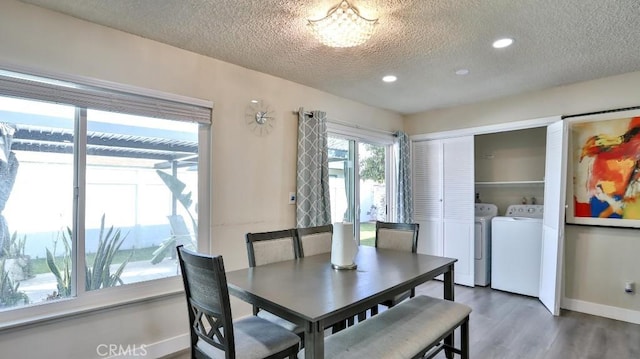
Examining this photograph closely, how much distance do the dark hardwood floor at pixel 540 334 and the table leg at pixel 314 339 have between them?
163cm

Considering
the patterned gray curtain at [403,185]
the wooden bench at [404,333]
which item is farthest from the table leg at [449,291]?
the patterned gray curtain at [403,185]

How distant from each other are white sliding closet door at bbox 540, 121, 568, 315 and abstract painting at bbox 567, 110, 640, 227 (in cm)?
18

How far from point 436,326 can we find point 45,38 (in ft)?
10.1

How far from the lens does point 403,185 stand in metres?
4.66

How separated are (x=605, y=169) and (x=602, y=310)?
4.87 ft

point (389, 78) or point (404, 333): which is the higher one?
point (389, 78)

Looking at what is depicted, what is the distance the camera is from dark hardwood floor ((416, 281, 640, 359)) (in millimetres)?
2594

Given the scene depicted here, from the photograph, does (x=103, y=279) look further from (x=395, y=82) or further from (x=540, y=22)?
(x=540, y=22)

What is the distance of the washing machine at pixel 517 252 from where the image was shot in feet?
13.0

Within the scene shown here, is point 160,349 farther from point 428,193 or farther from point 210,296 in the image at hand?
point 428,193

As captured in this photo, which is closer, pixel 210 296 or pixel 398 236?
pixel 210 296

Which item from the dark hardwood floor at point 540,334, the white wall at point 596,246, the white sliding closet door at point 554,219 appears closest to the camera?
the dark hardwood floor at point 540,334

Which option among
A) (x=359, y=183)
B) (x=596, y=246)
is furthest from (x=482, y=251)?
(x=359, y=183)

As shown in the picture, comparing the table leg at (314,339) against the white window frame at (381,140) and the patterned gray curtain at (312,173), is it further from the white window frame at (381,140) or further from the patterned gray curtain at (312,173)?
the white window frame at (381,140)
